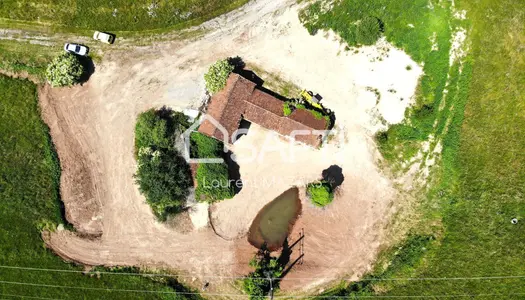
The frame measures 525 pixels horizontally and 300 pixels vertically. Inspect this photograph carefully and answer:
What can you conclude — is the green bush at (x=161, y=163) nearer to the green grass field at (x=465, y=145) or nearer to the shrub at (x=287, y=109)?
the shrub at (x=287, y=109)

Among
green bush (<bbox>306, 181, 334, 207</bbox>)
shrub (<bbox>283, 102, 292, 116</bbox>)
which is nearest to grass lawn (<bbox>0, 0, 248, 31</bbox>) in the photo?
shrub (<bbox>283, 102, 292, 116</bbox>)

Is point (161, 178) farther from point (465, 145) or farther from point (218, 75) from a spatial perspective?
point (465, 145)

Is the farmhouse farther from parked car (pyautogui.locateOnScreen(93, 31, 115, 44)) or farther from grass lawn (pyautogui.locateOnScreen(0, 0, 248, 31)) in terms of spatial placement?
parked car (pyautogui.locateOnScreen(93, 31, 115, 44))

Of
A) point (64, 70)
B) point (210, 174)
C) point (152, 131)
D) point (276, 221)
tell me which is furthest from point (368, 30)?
point (64, 70)

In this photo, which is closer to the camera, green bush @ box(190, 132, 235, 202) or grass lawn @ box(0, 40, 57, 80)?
green bush @ box(190, 132, 235, 202)

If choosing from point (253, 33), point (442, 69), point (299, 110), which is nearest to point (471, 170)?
point (442, 69)

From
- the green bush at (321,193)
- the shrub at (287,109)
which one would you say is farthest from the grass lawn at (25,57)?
the green bush at (321,193)
